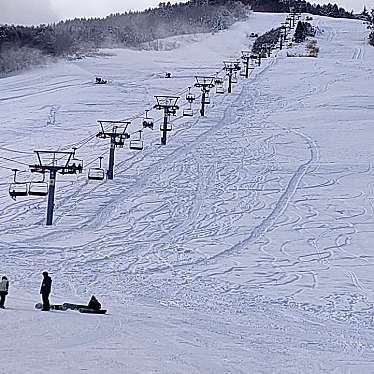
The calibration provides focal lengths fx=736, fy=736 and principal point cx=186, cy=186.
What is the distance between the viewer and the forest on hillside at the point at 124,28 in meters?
83.8

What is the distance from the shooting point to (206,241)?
20.9m

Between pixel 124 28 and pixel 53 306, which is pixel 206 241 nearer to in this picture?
pixel 53 306

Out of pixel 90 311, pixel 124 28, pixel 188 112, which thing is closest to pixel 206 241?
pixel 90 311

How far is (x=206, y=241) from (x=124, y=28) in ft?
303

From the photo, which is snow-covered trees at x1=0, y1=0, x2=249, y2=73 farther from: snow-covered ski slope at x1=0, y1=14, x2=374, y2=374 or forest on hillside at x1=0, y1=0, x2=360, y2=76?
snow-covered ski slope at x1=0, y1=14, x2=374, y2=374

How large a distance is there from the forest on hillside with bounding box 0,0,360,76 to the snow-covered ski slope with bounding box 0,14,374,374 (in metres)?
37.4

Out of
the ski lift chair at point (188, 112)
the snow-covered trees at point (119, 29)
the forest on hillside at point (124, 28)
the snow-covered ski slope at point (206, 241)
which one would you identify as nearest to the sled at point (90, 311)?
the snow-covered ski slope at point (206, 241)

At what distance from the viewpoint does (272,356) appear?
11.0 metres

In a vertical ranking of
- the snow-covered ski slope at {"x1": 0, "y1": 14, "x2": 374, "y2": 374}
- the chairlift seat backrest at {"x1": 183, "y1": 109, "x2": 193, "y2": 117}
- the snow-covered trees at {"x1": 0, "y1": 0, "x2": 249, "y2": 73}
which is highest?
the snow-covered trees at {"x1": 0, "y1": 0, "x2": 249, "y2": 73}

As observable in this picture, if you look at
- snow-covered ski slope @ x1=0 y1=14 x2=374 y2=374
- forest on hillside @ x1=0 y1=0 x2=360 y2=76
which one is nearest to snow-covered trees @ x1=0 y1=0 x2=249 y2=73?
forest on hillside @ x1=0 y1=0 x2=360 y2=76

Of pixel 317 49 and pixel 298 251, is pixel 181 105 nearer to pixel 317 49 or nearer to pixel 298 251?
pixel 298 251

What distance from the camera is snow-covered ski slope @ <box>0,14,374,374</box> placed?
35.8 ft

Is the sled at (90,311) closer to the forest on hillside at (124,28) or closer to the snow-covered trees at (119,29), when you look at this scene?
the forest on hillside at (124,28)

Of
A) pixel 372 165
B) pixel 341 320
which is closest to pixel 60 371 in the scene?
pixel 341 320
